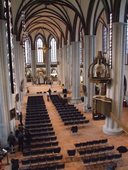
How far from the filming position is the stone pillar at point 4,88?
1280 centimetres

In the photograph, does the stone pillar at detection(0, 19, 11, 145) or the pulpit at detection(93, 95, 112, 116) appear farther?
the pulpit at detection(93, 95, 112, 116)

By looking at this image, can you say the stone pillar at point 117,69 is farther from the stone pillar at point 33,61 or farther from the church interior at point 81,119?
the stone pillar at point 33,61

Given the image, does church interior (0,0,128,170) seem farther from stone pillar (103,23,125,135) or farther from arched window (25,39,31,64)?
arched window (25,39,31,64)

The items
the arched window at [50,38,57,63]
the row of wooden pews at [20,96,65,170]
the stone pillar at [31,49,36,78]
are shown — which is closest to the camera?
the row of wooden pews at [20,96,65,170]

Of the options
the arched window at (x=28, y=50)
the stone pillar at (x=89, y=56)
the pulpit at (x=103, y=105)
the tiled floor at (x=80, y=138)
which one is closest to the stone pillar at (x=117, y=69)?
the pulpit at (x=103, y=105)

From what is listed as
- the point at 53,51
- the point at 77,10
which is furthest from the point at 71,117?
the point at 53,51

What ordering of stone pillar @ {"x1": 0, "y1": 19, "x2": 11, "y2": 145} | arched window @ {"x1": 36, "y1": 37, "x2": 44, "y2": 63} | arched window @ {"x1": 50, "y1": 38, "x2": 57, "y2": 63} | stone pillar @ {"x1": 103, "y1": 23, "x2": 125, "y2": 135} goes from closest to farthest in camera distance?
stone pillar @ {"x1": 0, "y1": 19, "x2": 11, "y2": 145} → stone pillar @ {"x1": 103, "y1": 23, "x2": 125, "y2": 135} → arched window @ {"x1": 36, "y1": 37, "x2": 44, "y2": 63} → arched window @ {"x1": 50, "y1": 38, "x2": 57, "y2": 63}

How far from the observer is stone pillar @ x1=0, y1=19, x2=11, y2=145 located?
12805 millimetres

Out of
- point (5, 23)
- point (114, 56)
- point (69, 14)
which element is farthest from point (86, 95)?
point (5, 23)

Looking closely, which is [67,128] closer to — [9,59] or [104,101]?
[104,101]

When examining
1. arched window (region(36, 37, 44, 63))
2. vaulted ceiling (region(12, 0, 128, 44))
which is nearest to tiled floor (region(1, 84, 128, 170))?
vaulted ceiling (region(12, 0, 128, 44))

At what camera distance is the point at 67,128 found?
685 inches

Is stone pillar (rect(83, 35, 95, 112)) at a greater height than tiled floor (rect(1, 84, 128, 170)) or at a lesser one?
greater

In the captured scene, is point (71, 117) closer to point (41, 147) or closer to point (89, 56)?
point (41, 147)
